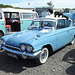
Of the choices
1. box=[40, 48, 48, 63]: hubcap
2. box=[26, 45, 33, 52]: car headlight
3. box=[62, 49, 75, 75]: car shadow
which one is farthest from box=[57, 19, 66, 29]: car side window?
box=[26, 45, 33, 52]: car headlight

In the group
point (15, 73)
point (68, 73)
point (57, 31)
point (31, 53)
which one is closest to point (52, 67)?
point (68, 73)

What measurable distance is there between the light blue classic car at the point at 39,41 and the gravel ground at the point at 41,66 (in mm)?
278

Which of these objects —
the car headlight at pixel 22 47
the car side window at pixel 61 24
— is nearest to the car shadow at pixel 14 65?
the car headlight at pixel 22 47

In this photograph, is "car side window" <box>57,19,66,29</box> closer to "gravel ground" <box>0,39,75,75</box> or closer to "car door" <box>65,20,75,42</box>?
"car door" <box>65,20,75,42</box>

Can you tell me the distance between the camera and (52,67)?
3486 millimetres

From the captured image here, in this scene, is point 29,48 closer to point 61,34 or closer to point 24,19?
point 61,34

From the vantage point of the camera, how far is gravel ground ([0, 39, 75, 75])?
320 centimetres

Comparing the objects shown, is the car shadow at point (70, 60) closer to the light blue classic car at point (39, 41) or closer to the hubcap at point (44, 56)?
the light blue classic car at point (39, 41)

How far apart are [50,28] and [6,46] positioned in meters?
1.87

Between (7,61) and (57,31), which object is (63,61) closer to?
(57,31)

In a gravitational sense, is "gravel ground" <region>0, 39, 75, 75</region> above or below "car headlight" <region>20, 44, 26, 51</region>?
below

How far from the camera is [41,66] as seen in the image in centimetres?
355

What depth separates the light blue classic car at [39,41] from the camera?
127 inches

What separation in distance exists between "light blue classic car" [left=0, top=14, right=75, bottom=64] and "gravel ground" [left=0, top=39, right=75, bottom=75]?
28cm
